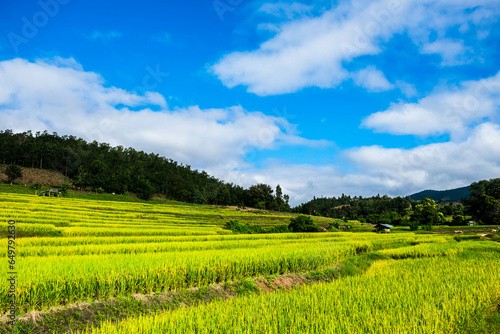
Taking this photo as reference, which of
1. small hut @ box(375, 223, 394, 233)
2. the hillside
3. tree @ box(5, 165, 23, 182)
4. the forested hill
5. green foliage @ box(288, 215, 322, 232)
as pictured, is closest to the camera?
green foliage @ box(288, 215, 322, 232)

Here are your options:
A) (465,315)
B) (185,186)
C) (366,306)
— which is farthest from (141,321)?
(185,186)

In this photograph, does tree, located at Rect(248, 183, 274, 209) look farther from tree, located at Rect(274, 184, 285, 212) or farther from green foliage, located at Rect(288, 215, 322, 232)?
green foliage, located at Rect(288, 215, 322, 232)

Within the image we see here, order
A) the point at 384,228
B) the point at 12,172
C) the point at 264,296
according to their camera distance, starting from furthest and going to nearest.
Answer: the point at 12,172, the point at 384,228, the point at 264,296

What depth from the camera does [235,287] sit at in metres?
9.64

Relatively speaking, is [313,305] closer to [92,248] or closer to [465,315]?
[465,315]

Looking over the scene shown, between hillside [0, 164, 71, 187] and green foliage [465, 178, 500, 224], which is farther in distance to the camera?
hillside [0, 164, 71, 187]

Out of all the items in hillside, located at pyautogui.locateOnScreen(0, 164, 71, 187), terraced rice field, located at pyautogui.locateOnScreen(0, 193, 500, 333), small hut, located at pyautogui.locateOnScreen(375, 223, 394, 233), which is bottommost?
small hut, located at pyautogui.locateOnScreen(375, 223, 394, 233)

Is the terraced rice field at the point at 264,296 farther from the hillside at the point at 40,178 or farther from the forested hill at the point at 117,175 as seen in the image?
the hillside at the point at 40,178

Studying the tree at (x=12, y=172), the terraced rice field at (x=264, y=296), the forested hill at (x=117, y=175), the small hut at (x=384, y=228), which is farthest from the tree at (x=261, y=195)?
the terraced rice field at (x=264, y=296)

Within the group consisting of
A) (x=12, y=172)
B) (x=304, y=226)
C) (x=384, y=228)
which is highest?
(x=12, y=172)

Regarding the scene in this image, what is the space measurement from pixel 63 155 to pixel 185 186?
166ft

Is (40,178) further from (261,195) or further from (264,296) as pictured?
(264,296)

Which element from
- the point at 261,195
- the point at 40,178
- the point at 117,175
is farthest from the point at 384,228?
the point at 40,178

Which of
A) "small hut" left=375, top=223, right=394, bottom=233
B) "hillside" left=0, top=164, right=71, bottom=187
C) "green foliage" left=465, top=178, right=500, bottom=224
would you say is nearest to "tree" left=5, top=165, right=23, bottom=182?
"hillside" left=0, top=164, right=71, bottom=187
